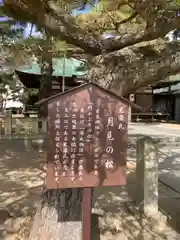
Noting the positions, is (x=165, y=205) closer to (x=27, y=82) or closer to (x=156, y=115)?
(x=27, y=82)

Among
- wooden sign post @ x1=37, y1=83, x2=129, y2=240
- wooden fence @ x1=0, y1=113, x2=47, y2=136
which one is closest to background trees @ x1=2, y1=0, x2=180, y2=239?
wooden sign post @ x1=37, y1=83, x2=129, y2=240

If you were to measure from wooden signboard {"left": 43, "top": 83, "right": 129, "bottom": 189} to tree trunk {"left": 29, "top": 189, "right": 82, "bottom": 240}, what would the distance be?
592 mm

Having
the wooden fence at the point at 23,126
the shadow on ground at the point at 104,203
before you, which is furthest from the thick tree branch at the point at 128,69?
the wooden fence at the point at 23,126

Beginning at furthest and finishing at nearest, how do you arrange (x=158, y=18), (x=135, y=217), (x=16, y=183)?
(x=16, y=183)
(x=135, y=217)
(x=158, y=18)

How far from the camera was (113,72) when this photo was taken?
307 cm

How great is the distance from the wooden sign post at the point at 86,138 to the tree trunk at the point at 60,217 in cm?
56

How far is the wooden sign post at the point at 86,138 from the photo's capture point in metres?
2.29

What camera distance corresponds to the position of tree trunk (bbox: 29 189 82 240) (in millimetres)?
2807

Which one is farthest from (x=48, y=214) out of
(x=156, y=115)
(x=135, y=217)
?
(x=156, y=115)

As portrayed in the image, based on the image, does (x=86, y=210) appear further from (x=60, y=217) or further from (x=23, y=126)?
(x=23, y=126)

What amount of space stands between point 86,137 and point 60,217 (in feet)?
3.21

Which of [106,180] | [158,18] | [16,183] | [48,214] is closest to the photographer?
[106,180]

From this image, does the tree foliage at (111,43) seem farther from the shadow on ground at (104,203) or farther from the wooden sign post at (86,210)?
the shadow on ground at (104,203)

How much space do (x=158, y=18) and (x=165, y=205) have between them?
2662 millimetres
